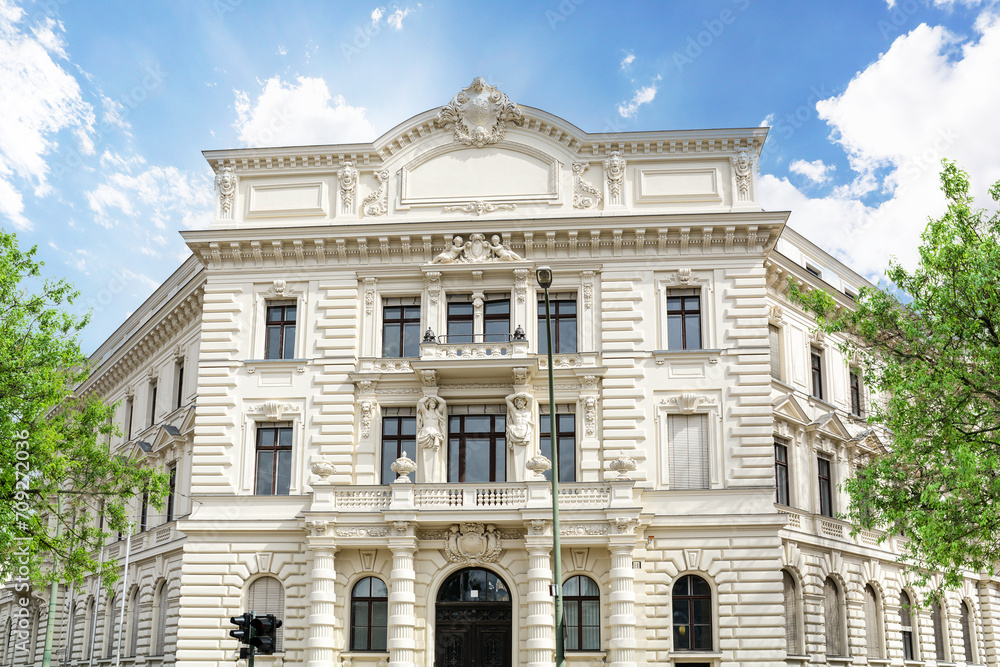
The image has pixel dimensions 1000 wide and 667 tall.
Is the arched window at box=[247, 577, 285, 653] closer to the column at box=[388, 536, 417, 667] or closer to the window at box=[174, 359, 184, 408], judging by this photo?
the column at box=[388, 536, 417, 667]

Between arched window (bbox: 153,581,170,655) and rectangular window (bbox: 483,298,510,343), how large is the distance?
1533 centimetres

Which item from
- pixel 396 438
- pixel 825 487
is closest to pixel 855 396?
pixel 825 487

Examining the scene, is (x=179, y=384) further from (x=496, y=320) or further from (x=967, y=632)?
(x=967, y=632)

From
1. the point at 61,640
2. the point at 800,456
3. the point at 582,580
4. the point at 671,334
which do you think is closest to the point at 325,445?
the point at 582,580

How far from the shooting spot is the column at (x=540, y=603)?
2975 centimetres

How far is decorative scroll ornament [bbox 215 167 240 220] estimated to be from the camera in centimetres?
3669

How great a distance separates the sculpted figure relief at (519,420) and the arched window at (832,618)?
12053mm

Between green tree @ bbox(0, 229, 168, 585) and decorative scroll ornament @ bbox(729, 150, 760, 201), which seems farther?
decorative scroll ornament @ bbox(729, 150, 760, 201)

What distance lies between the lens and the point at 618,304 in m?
34.7

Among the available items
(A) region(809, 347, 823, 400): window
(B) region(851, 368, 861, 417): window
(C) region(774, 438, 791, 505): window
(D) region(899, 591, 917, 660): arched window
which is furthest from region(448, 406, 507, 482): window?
(D) region(899, 591, 917, 660): arched window

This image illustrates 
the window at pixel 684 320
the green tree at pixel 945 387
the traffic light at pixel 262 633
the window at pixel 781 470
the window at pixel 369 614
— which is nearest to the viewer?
the traffic light at pixel 262 633

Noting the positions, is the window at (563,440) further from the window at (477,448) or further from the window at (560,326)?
the window at (560,326)

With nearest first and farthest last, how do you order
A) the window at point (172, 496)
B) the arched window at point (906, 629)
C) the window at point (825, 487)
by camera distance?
the window at point (825, 487) < the arched window at point (906, 629) < the window at point (172, 496)

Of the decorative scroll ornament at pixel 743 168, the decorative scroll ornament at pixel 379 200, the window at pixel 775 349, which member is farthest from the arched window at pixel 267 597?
the decorative scroll ornament at pixel 743 168
